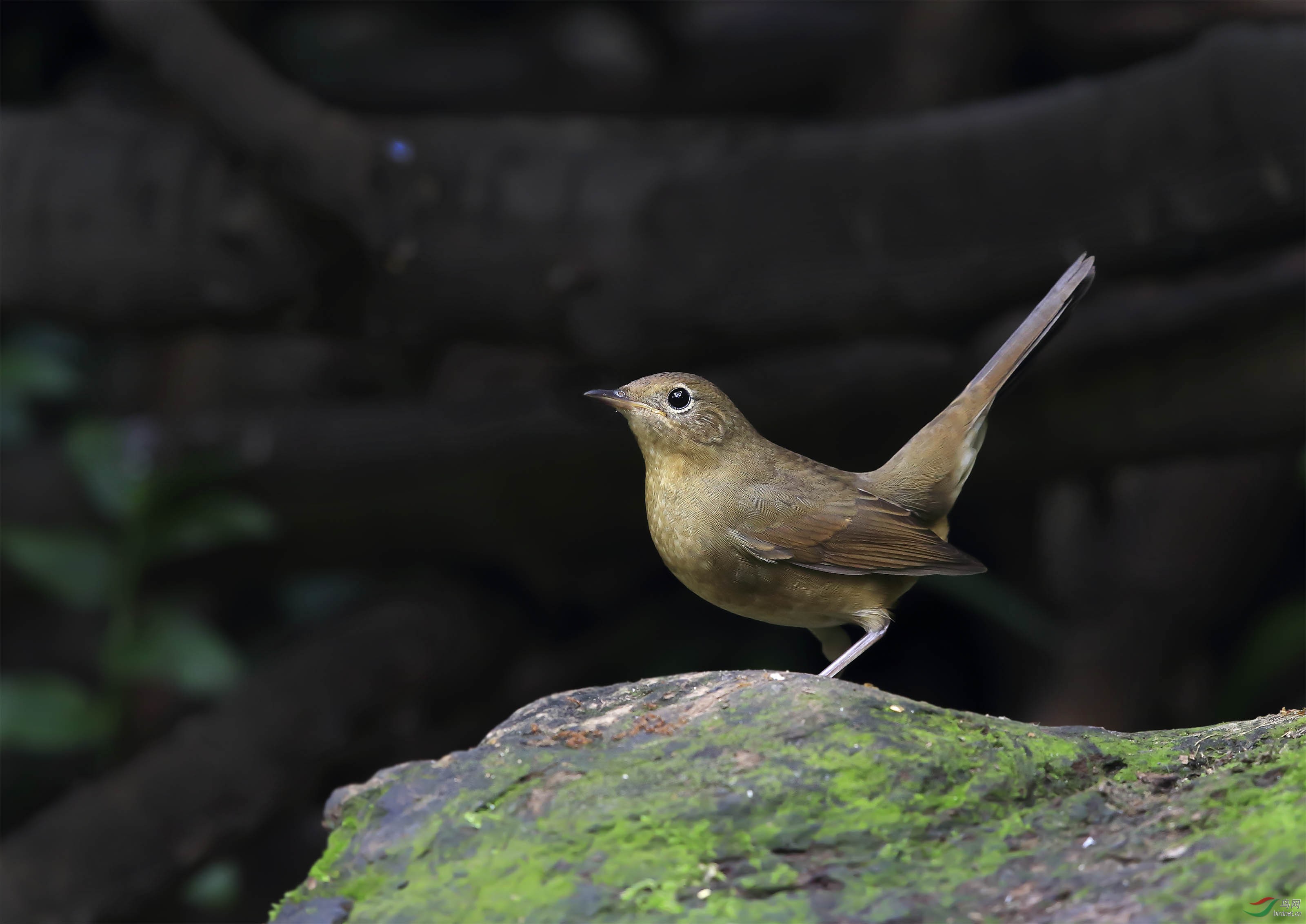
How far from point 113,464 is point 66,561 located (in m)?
0.47

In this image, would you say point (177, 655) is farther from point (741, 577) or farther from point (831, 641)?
point (741, 577)

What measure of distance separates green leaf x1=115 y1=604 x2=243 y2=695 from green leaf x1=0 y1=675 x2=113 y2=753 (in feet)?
0.71

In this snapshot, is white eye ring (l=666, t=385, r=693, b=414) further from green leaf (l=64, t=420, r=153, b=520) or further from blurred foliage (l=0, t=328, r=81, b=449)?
blurred foliage (l=0, t=328, r=81, b=449)

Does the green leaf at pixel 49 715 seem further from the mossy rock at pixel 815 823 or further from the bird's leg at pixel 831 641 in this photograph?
the mossy rock at pixel 815 823

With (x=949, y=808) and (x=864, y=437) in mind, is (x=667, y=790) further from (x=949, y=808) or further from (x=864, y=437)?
→ (x=864, y=437)

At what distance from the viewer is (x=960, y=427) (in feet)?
11.2

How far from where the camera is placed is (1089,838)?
1.96m

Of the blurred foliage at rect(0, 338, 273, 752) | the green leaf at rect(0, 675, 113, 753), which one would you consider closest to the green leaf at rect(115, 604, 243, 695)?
the blurred foliage at rect(0, 338, 273, 752)

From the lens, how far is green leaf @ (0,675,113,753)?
505cm

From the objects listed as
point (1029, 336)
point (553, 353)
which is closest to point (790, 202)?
point (553, 353)

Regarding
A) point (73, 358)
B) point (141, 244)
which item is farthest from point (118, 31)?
point (73, 358)

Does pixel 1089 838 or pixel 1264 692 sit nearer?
pixel 1089 838

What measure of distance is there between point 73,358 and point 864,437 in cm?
439

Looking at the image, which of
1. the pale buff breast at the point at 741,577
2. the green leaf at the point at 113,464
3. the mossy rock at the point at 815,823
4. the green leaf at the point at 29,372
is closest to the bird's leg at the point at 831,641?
the pale buff breast at the point at 741,577
